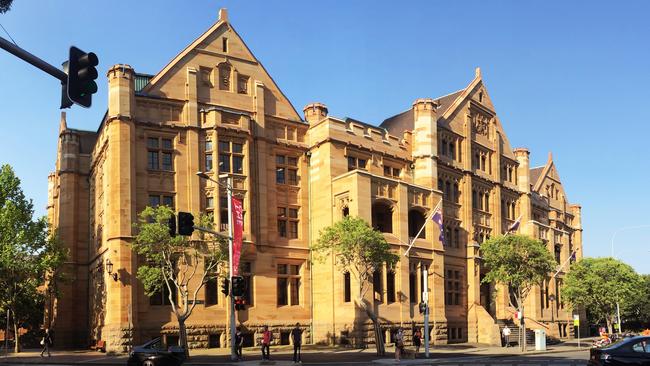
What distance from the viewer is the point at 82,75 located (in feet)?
35.9

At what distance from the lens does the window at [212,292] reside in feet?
151

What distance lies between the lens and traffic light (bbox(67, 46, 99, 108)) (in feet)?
35.7

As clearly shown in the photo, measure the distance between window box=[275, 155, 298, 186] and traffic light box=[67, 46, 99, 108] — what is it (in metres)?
39.9

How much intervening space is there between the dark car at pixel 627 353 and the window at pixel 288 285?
31.0 metres

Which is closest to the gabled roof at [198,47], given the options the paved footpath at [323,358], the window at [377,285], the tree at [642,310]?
the window at [377,285]

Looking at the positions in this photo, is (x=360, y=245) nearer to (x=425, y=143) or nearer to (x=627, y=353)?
(x=425, y=143)

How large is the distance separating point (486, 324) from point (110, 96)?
112 feet

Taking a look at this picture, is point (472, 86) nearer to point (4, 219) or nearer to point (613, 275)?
point (613, 275)

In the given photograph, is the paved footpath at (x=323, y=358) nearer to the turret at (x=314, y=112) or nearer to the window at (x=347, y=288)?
the window at (x=347, y=288)

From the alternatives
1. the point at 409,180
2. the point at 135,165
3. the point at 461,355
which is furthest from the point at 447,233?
the point at 135,165

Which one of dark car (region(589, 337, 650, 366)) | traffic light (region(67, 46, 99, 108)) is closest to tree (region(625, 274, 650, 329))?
dark car (region(589, 337, 650, 366))

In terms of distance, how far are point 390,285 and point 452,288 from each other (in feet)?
31.2

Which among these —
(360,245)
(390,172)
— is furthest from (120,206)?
(390,172)

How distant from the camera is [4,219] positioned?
4766cm
